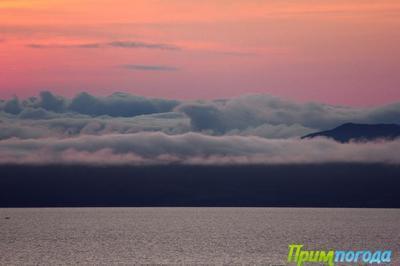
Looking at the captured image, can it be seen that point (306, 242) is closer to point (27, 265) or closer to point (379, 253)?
point (379, 253)

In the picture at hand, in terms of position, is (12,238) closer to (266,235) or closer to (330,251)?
(266,235)

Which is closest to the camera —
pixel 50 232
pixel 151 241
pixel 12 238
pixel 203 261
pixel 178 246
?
pixel 203 261

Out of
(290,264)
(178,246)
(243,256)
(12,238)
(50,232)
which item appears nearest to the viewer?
(290,264)

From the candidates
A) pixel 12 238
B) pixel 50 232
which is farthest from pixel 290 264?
pixel 50 232

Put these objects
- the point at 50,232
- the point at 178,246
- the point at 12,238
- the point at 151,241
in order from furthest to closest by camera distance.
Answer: the point at 50,232, the point at 12,238, the point at 151,241, the point at 178,246

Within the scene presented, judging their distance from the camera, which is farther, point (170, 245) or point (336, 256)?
point (170, 245)

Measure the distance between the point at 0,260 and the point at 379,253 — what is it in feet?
127

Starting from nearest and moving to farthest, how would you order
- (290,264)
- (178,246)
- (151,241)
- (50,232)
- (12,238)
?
(290,264), (178,246), (151,241), (12,238), (50,232)

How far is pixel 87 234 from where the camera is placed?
103438mm

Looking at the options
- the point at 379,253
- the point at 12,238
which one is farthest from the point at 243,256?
the point at 12,238

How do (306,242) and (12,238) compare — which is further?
(12,238)

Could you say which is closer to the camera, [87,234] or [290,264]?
[290,264]

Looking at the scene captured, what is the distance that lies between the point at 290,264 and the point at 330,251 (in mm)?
15034

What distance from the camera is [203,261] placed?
6638 cm
